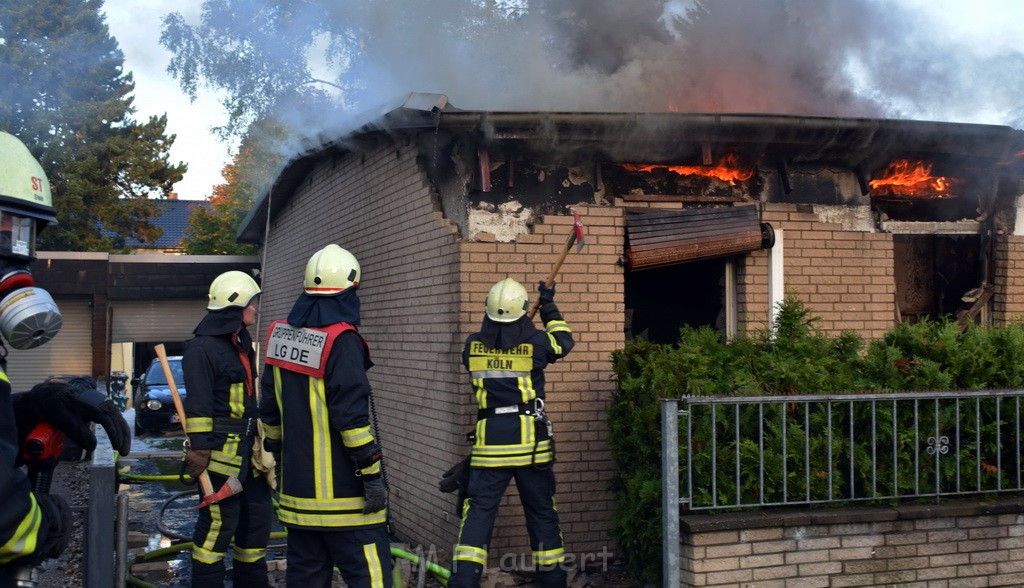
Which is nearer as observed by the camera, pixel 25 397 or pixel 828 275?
pixel 25 397

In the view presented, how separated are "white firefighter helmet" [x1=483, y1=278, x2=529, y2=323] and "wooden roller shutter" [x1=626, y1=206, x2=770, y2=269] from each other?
1.52m

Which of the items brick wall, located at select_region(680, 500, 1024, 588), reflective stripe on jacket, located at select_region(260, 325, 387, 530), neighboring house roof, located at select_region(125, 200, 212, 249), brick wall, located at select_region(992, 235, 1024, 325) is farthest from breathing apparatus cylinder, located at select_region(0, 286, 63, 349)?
neighboring house roof, located at select_region(125, 200, 212, 249)

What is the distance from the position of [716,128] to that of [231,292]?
→ 143 inches

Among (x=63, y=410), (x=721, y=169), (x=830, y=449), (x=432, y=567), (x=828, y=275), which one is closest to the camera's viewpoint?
(x=63, y=410)

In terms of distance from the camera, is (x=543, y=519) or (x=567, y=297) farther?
(x=567, y=297)

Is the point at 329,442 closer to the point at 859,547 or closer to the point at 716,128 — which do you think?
the point at 859,547

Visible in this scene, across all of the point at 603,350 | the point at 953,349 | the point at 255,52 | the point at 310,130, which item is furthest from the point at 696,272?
the point at 255,52

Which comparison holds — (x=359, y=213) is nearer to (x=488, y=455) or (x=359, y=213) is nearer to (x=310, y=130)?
(x=310, y=130)

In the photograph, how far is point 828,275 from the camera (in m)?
7.87

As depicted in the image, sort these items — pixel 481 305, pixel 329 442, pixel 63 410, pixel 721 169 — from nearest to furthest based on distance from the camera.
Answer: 1. pixel 63 410
2. pixel 329 442
3. pixel 481 305
4. pixel 721 169

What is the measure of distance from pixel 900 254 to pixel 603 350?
344 centimetres

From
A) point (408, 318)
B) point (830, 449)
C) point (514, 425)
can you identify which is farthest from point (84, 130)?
point (830, 449)

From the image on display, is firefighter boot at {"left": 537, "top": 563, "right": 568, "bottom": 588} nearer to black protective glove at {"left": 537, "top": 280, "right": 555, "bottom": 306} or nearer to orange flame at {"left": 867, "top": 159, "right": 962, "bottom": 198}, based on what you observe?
black protective glove at {"left": 537, "top": 280, "right": 555, "bottom": 306}

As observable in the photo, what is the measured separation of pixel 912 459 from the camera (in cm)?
566
